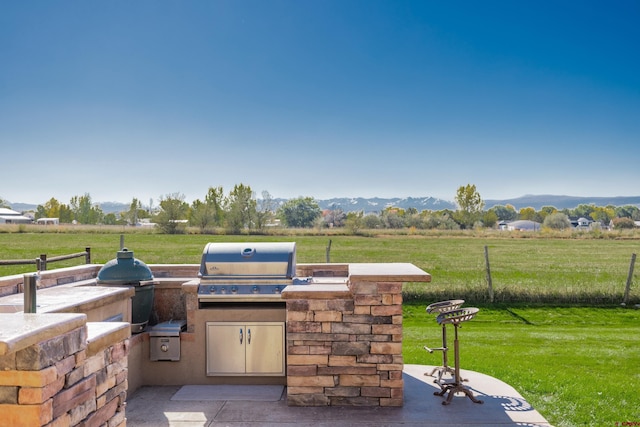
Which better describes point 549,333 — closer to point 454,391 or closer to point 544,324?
point 544,324

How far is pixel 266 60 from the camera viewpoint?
16375 mm

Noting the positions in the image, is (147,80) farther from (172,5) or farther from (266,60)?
(172,5)

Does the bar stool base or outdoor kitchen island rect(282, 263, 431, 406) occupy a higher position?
outdoor kitchen island rect(282, 263, 431, 406)

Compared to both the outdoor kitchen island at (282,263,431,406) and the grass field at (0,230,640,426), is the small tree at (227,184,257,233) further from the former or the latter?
the outdoor kitchen island at (282,263,431,406)

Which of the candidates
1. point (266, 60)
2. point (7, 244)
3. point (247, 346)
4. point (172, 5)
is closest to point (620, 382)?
point (247, 346)

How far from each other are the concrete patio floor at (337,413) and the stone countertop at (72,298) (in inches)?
38.8

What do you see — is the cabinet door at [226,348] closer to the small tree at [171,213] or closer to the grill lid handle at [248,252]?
the grill lid handle at [248,252]

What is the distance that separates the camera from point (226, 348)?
492cm

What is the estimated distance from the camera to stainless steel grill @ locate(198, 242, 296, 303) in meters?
4.88

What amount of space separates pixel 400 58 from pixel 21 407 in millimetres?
16281

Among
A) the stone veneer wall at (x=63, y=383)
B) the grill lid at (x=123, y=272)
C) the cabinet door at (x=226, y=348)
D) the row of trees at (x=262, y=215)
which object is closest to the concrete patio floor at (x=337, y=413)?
the cabinet door at (x=226, y=348)

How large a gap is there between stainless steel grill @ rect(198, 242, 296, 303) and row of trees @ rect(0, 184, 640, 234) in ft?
90.6

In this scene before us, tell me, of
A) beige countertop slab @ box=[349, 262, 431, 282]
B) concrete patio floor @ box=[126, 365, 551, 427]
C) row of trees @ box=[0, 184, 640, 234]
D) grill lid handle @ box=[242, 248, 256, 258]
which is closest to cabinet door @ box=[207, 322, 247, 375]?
concrete patio floor @ box=[126, 365, 551, 427]

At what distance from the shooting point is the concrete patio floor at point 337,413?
159 inches
